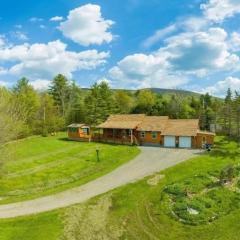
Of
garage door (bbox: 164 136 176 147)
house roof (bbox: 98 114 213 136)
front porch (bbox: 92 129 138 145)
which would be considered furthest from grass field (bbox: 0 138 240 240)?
front porch (bbox: 92 129 138 145)

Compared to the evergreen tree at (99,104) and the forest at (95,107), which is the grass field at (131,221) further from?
the evergreen tree at (99,104)

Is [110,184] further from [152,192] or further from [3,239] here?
[3,239]

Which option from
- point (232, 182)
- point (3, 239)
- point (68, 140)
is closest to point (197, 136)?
point (232, 182)

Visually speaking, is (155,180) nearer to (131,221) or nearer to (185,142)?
(131,221)

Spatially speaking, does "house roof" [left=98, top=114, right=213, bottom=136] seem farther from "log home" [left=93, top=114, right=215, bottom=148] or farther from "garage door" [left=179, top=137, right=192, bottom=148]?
"garage door" [left=179, top=137, right=192, bottom=148]

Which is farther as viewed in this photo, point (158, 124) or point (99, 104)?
point (99, 104)

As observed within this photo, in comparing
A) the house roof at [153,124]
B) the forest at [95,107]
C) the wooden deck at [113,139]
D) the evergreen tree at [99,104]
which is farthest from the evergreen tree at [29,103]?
the house roof at [153,124]

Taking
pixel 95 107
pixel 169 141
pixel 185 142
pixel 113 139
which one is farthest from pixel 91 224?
pixel 95 107
